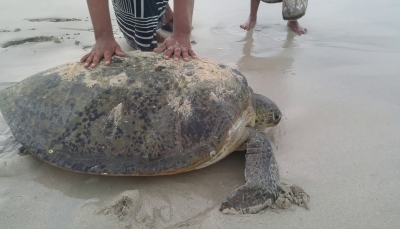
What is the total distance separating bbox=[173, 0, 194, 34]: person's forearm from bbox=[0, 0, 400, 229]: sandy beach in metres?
0.74

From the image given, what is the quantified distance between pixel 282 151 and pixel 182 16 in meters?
1.19

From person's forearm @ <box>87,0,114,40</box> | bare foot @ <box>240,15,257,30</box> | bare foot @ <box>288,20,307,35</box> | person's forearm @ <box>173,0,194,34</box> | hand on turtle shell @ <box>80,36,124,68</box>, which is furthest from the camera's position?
bare foot @ <box>240,15,257,30</box>

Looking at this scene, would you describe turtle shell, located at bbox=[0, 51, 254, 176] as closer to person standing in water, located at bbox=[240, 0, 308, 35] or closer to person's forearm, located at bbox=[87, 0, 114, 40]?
person's forearm, located at bbox=[87, 0, 114, 40]

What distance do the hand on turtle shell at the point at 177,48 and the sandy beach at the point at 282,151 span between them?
691mm

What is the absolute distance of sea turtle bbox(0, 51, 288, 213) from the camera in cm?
141

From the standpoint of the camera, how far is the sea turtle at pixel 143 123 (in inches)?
55.6

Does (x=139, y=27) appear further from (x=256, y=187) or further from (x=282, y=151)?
(x=256, y=187)

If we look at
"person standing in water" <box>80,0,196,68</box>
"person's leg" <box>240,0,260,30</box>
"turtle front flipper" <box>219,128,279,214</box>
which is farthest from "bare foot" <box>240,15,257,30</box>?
"turtle front flipper" <box>219,128,279,214</box>

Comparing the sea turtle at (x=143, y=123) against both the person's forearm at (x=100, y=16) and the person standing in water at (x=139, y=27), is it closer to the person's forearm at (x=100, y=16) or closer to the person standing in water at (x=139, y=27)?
the person standing in water at (x=139, y=27)

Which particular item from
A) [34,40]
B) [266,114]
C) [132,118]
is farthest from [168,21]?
[132,118]

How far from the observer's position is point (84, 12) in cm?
440

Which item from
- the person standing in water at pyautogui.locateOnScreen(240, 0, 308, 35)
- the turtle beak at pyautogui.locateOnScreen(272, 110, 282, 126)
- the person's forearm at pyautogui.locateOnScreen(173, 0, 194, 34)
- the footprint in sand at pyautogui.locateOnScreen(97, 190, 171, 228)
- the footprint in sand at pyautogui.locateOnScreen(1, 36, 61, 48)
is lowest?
the footprint in sand at pyautogui.locateOnScreen(97, 190, 171, 228)

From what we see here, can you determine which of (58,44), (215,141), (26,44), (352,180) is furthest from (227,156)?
(26,44)

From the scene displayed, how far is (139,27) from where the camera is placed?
272cm
